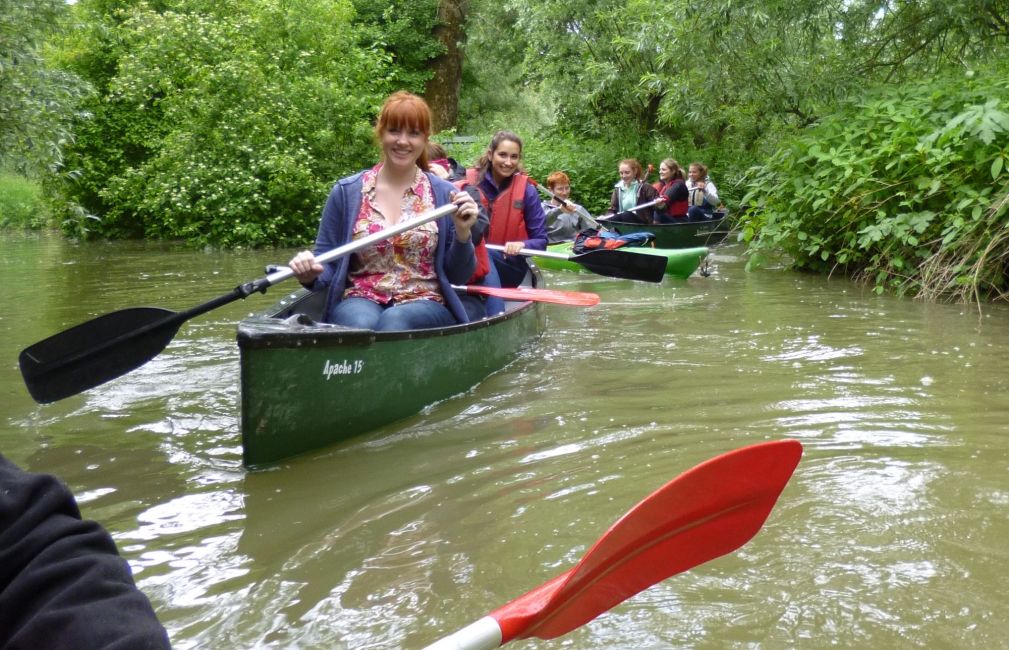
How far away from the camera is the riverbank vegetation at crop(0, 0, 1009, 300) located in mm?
8383

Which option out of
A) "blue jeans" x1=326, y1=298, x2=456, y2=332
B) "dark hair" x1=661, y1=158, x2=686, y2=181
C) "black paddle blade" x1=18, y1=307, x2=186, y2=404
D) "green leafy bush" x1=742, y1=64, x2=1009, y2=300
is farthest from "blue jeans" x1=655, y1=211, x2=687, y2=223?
"black paddle blade" x1=18, y1=307, x2=186, y2=404

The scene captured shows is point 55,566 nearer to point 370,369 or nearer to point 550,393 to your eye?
point 370,369

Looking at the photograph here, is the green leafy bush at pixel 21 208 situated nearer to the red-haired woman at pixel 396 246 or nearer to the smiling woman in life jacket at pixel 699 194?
the smiling woman in life jacket at pixel 699 194

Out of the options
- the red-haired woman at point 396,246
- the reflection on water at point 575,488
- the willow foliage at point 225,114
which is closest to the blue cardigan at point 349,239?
the red-haired woman at point 396,246

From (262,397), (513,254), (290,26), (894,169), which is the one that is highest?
(290,26)

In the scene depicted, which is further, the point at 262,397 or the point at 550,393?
the point at 550,393

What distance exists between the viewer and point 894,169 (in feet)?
28.0

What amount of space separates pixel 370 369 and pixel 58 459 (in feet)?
4.46

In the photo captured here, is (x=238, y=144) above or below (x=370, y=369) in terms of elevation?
above

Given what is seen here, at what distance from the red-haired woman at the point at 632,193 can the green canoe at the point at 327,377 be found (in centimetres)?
839

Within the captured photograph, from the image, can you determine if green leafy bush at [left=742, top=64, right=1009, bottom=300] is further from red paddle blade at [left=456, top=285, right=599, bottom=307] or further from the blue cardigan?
the blue cardigan

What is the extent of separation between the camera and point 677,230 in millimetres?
12500

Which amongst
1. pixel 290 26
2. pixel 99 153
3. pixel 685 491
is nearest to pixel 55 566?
pixel 685 491

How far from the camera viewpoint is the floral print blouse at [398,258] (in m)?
4.78
